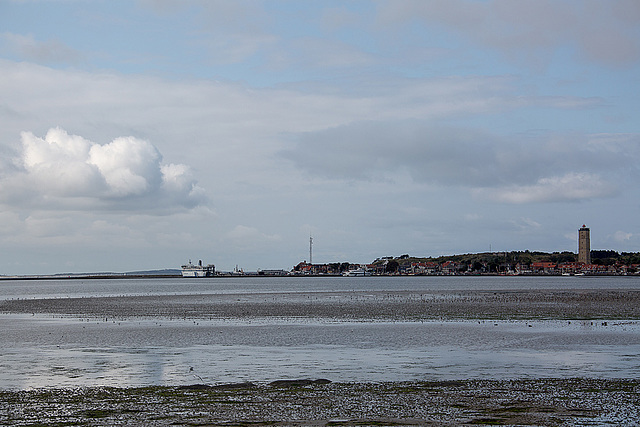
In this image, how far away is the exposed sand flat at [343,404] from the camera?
1833cm

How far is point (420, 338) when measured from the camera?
38844 millimetres

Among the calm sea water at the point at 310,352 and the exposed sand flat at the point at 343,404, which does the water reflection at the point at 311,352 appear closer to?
the calm sea water at the point at 310,352

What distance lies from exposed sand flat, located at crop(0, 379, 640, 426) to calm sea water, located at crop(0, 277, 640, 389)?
2128 mm

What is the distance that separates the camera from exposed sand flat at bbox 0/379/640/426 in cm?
1833

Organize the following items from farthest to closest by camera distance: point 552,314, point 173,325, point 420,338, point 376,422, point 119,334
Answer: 1. point 552,314
2. point 173,325
3. point 119,334
4. point 420,338
5. point 376,422

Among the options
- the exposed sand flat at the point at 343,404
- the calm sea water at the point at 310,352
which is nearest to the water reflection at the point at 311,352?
the calm sea water at the point at 310,352

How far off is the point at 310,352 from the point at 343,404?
12687mm

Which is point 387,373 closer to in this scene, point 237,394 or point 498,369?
point 498,369

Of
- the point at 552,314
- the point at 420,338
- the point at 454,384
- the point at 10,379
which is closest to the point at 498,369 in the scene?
the point at 454,384

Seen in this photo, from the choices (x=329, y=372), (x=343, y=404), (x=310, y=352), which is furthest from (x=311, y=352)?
(x=343, y=404)

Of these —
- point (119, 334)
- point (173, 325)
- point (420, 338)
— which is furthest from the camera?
point (173, 325)

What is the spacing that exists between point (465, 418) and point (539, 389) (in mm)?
5187

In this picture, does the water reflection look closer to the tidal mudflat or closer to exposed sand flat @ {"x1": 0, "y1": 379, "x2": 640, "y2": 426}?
the tidal mudflat

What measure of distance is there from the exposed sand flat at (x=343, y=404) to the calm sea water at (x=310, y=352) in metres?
2.13
